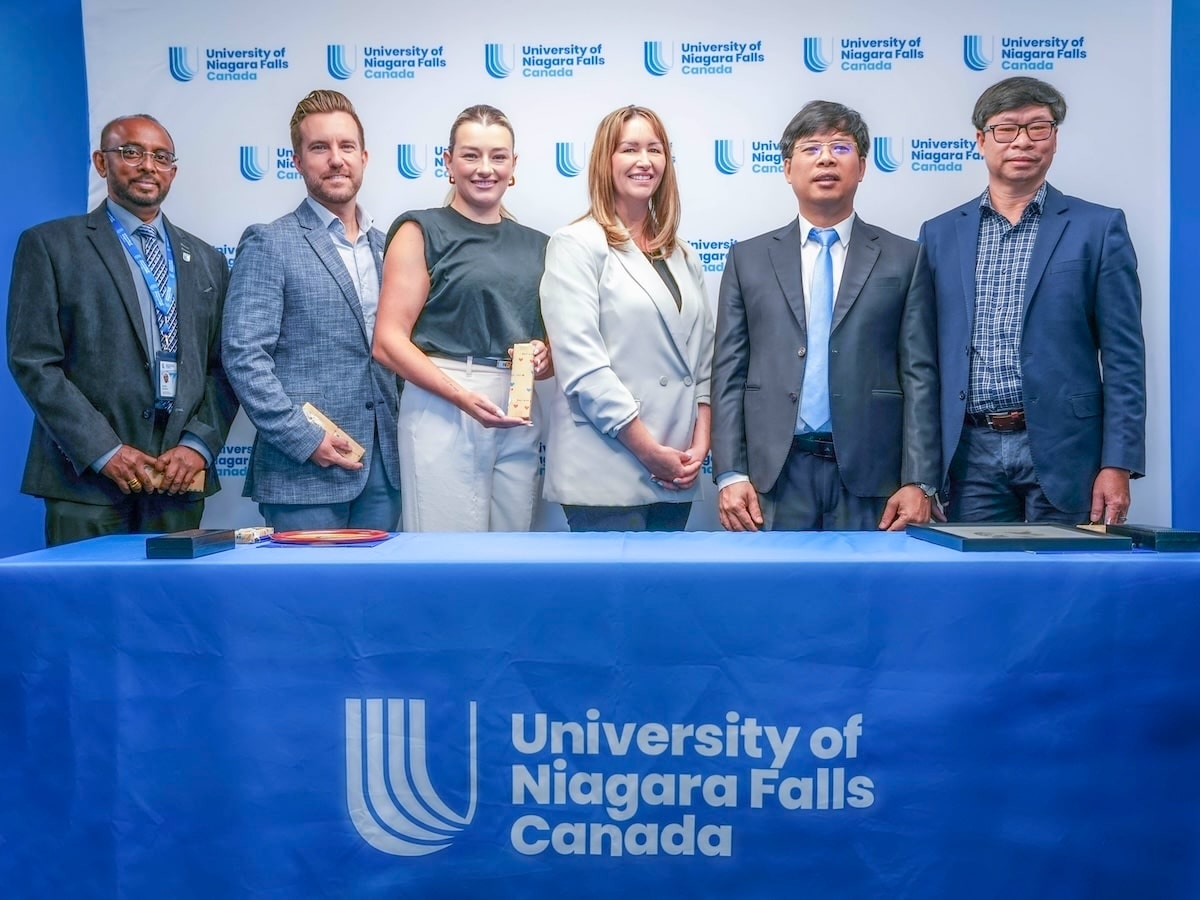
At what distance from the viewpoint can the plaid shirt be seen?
2598 mm

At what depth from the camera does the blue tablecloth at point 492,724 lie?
5.47 feet

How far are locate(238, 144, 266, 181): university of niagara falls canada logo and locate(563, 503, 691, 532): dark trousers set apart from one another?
156cm

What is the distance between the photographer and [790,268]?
268 cm

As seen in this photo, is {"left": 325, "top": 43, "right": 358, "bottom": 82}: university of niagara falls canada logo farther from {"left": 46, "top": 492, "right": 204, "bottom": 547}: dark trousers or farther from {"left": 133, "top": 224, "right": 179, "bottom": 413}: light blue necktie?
{"left": 46, "top": 492, "right": 204, "bottom": 547}: dark trousers

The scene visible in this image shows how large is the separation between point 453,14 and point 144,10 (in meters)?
1.02

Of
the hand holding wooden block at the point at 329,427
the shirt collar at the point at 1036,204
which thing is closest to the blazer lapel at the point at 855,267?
the shirt collar at the point at 1036,204

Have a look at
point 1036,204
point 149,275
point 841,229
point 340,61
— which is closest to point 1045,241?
point 1036,204

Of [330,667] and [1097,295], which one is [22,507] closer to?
[330,667]

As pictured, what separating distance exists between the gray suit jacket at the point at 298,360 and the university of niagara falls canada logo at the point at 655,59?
117cm

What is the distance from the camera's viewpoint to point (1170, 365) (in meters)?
3.07

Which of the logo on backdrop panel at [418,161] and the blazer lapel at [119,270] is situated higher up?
the logo on backdrop panel at [418,161]

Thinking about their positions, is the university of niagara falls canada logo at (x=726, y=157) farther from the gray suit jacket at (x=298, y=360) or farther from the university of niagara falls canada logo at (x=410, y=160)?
the gray suit jacket at (x=298, y=360)

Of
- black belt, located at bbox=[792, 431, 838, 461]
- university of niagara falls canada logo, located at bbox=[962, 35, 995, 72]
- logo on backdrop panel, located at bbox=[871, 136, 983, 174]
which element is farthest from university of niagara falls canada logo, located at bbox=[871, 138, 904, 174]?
black belt, located at bbox=[792, 431, 838, 461]

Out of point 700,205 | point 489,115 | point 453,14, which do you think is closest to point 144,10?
point 453,14
